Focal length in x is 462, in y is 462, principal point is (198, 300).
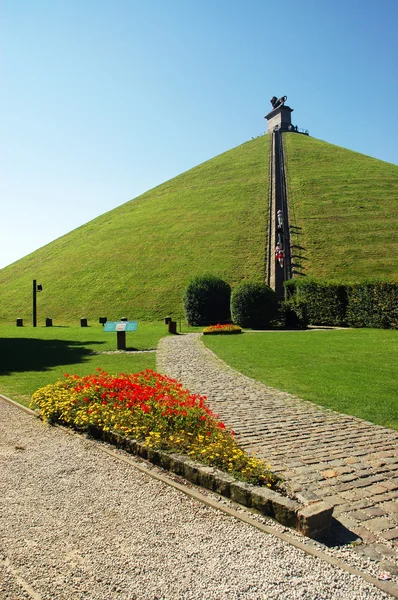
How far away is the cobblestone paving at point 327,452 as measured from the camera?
4.36 metres

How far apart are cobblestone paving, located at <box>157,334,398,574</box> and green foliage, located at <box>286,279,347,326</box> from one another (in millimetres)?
20985

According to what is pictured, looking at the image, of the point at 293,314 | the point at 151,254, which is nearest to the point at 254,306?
the point at 293,314

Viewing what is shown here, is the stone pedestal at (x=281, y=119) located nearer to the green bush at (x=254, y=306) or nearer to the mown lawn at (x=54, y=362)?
the green bush at (x=254, y=306)

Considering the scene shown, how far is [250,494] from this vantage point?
4.65 m

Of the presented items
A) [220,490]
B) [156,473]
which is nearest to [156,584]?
[220,490]

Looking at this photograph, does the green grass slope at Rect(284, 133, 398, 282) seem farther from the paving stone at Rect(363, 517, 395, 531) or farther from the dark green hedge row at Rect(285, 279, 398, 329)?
the paving stone at Rect(363, 517, 395, 531)

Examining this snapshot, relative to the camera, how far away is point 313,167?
70625 millimetres

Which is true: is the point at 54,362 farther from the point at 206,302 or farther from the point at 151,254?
the point at 151,254

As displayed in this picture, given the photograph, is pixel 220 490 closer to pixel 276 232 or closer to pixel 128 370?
pixel 128 370

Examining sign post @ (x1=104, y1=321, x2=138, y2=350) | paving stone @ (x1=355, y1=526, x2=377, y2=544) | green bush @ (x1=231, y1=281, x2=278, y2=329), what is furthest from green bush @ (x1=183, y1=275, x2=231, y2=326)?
paving stone @ (x1=355, y1=526, x2=377, y2=544)

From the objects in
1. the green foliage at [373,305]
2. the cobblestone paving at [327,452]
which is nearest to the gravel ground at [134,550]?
the cobblestone paving at [327,452]

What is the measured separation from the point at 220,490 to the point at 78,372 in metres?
9.43

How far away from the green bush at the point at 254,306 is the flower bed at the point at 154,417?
20.8m

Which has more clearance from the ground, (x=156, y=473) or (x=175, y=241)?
(x=175, y=241)
